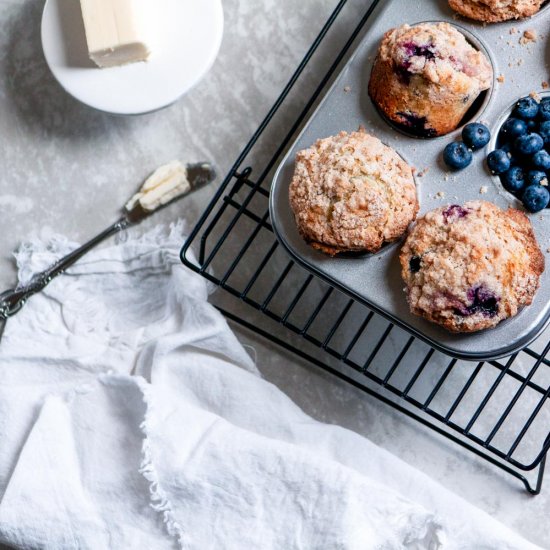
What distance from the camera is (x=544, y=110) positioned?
1.60 m

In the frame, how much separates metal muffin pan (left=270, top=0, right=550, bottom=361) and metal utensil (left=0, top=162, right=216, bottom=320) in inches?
17.3

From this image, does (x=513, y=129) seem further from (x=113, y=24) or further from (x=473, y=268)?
(x=113, y=24)

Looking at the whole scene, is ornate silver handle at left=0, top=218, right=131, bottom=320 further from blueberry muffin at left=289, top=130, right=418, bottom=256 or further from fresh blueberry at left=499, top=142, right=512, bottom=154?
fresh blueberry at left=499, top=142, right=512, bottom=154

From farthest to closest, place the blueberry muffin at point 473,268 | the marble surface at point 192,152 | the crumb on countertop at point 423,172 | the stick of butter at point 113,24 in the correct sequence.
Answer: the marble surface at point 192,152 → the stick of butter at point 113,24 → the crumb on countertop at point 423,172 → the blueberry muffin at point 473,268

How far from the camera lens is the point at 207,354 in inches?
79.3

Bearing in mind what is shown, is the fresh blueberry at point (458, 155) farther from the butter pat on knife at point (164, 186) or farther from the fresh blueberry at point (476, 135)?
the butter pat on knife at point (164, 186)

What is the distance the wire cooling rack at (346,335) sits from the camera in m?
1.87

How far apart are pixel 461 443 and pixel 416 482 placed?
0.14 metres

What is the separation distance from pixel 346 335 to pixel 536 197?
61cm

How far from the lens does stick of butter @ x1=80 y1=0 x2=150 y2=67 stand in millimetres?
1821

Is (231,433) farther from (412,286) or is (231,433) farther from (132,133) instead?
(132,133)

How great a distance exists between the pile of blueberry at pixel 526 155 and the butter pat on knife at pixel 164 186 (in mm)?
780

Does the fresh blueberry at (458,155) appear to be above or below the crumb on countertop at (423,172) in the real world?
above

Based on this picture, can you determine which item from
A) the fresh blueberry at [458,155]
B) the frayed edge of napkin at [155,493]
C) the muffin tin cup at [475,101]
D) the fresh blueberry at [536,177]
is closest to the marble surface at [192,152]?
the frayed edge of napkin at [155,493]
